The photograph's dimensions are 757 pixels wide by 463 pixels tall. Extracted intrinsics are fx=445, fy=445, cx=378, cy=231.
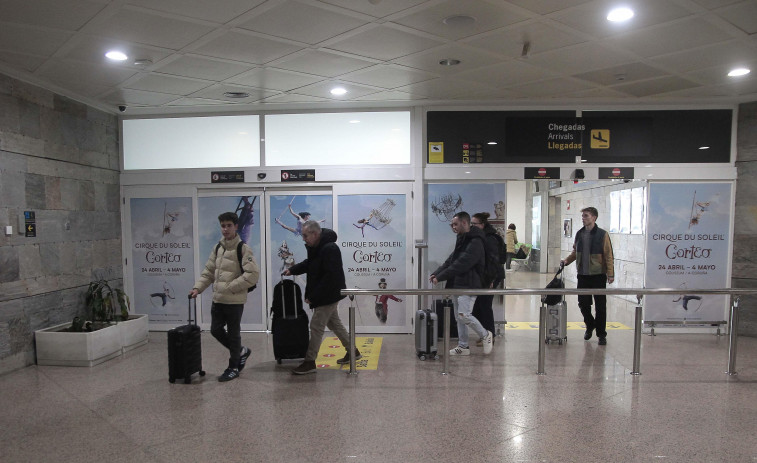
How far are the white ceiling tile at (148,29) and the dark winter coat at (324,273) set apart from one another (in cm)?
215

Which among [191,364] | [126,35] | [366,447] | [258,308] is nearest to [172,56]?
[126,35]

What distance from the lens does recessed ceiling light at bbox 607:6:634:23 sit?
11.5 feet

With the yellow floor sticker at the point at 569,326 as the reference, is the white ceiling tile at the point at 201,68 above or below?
above

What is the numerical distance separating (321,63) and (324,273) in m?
2.22

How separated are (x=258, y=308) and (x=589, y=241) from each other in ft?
15.5

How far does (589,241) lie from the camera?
584 centimetres

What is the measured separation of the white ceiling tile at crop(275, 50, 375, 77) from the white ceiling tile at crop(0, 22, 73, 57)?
1941 mm

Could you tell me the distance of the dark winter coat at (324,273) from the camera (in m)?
4.53

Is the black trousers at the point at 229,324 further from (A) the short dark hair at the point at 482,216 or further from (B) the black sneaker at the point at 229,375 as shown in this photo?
(A) the short dark hair at the point at 482,216

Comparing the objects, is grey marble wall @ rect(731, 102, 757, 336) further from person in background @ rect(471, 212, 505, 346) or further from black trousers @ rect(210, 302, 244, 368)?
black trousers @ rect(210, 302, 244, 368)

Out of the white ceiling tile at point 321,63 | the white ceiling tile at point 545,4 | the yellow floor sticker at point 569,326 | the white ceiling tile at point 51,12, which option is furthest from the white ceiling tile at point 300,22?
the yellow floor sticker at point 569,326

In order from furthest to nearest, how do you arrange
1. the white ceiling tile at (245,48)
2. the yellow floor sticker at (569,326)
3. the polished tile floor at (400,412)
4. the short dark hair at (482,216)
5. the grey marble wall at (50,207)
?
the yellow floor sticker at (569,326) < the short dark hair at (482,216) < the grey marble wall at (50,207) < the white ceiling tile at (245,48) < the polished tile floor at (400,412)

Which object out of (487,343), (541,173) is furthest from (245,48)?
(541,173)

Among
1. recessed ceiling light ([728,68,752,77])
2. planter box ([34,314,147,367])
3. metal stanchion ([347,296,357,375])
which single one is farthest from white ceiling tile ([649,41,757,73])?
planter box ([34,314,147,367])
